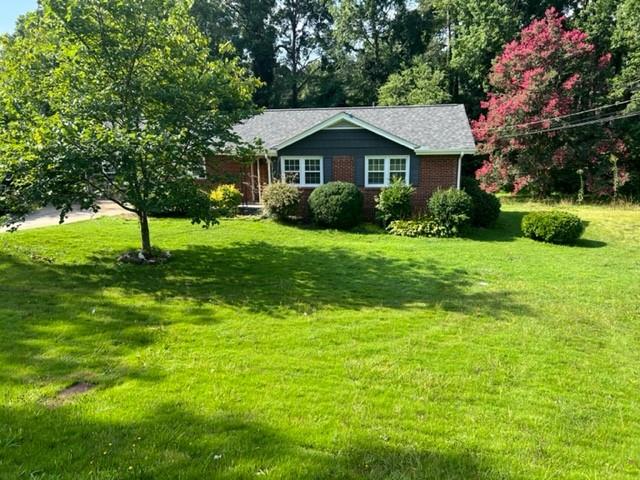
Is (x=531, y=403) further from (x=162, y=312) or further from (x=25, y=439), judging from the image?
(x=162, y=312)

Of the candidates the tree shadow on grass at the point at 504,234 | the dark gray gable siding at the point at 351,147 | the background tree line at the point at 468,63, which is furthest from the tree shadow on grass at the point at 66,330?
the background tree line at the point at 468,63

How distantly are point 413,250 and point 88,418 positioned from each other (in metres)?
9.73

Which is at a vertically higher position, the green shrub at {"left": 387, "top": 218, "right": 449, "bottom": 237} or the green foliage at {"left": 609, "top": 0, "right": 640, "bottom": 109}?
the green foliage at {"left": 609, "top": 0, "right": 640, "bottom": 109}

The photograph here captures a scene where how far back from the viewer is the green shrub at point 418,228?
569 inches

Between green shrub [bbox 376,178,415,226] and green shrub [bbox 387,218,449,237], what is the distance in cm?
43

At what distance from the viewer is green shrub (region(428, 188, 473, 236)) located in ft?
47.1

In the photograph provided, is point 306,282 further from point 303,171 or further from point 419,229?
point 303,171

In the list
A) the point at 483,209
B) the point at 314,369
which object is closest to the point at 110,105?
the point at 314,369

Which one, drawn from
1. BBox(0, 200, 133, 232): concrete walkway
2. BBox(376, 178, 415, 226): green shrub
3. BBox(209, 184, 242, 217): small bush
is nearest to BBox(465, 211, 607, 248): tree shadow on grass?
BBox(376, 178, 415, 226): green shrub

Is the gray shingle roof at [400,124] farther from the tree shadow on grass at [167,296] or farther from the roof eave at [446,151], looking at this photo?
the tree shadow on grass at [167,296]

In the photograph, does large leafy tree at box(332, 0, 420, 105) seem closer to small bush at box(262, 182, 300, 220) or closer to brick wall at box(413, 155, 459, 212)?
brick wall at box(413, 155, 459, 212)

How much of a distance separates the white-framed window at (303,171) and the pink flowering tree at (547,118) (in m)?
12.0

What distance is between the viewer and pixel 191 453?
3.16 metres

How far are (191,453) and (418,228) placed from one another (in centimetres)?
1243
